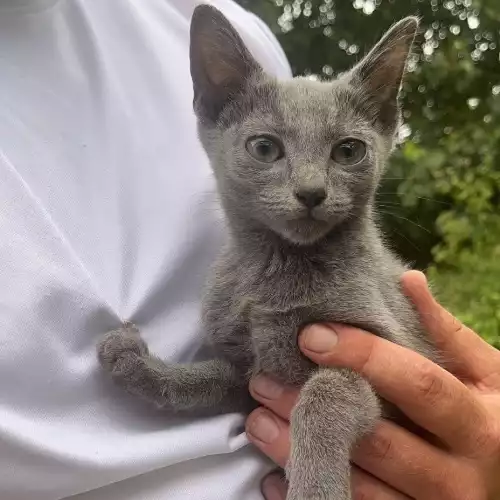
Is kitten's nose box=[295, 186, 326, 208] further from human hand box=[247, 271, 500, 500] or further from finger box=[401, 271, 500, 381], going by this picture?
finger box=[401, 271, 500, 381]

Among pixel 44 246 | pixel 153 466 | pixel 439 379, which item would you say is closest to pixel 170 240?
pixel 44 246

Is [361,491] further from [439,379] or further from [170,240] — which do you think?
[170,240]

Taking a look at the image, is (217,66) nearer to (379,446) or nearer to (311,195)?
(311,195)

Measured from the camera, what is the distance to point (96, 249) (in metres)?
1.07

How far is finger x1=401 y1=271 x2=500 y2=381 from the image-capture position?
1.25 meters

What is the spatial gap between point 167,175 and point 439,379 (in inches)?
23.3

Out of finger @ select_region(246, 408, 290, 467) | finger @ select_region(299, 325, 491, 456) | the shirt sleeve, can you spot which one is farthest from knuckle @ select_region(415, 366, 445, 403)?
the shirt sleeve

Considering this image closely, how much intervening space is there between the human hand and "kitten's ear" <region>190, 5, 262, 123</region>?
0.45 metres

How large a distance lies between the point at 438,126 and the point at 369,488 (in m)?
2.32

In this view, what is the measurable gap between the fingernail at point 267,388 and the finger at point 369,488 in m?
0.18

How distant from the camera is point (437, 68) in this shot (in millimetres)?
2896

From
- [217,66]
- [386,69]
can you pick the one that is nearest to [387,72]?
[386,69]

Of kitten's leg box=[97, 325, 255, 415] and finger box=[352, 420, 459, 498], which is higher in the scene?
kitten's leg box=[97, 325, 255, 415]

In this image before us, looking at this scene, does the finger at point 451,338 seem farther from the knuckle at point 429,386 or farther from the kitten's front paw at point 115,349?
the kitten's front paw at point 115,349
